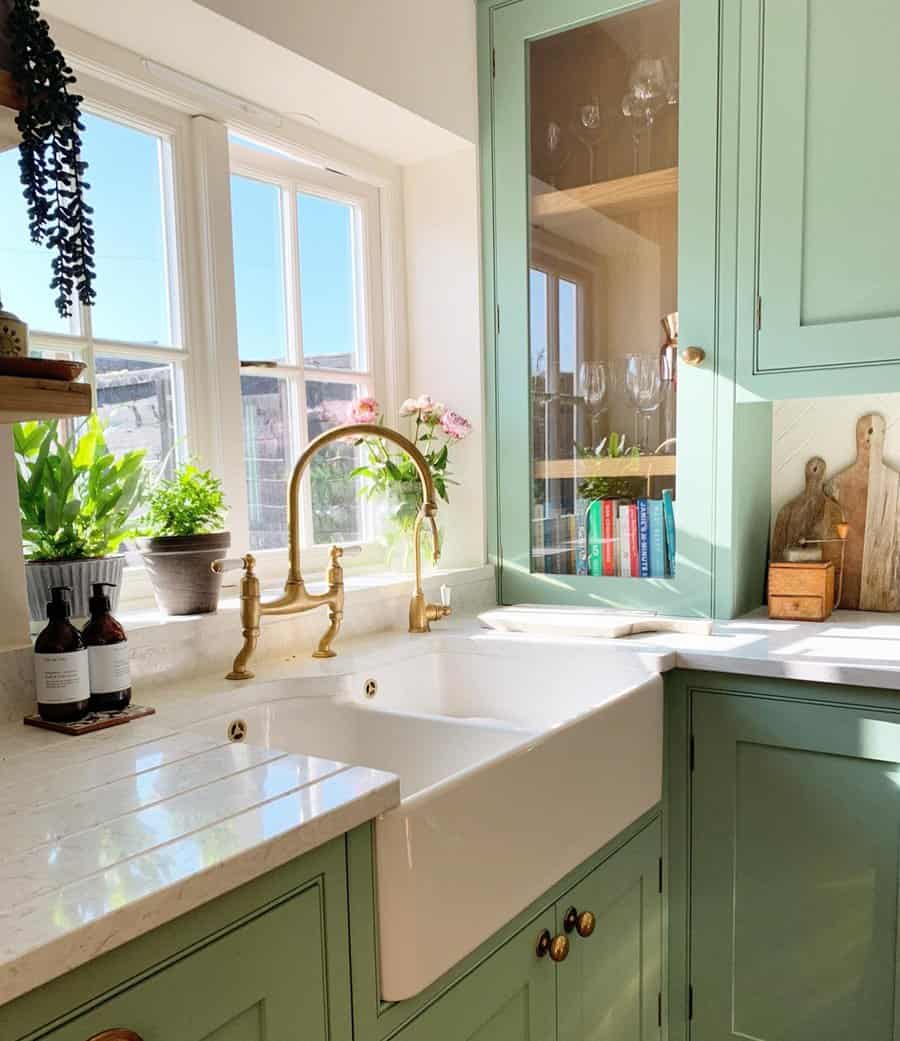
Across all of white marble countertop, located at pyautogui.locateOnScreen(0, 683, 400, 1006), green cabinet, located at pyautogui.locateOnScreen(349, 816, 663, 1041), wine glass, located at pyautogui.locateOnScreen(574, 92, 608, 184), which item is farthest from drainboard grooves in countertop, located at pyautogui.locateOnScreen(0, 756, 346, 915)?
wine glass, located at pyautogui.locateOnScreen(574, 92, 608, 184)

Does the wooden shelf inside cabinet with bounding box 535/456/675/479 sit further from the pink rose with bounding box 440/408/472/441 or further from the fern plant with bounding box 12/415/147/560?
the fern plant with bounding box 12/415/147/560

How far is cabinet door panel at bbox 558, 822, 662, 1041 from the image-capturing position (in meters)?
1.29

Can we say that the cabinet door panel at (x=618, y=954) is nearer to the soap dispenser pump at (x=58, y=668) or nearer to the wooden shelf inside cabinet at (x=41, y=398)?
the soap dispenser pump at (x=58, y=668)

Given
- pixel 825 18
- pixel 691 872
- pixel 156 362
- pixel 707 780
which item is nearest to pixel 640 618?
pixel 707 780

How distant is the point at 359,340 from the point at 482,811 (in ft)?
4.77

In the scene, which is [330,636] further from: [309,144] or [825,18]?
[825,18]

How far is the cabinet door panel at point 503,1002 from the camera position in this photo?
1031 mm

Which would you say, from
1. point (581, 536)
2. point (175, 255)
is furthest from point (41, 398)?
point (581, 536)

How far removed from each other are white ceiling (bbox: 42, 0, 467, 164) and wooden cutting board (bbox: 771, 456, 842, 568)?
1204 millimetres

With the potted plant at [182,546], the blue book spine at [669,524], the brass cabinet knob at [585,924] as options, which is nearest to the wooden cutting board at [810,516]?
the blue book spine at [669,524]

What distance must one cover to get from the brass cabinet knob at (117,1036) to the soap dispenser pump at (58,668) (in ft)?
1.80

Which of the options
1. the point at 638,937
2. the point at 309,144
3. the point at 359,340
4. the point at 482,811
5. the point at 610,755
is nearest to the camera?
the point at 482,811

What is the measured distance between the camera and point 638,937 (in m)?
1.50

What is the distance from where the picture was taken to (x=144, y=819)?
83 centimetres
